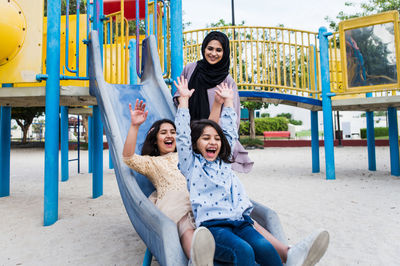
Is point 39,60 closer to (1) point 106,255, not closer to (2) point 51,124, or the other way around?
(2) point 51,124

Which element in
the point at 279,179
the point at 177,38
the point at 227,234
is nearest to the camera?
the point at 227,234

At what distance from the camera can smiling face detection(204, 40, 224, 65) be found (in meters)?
2.41

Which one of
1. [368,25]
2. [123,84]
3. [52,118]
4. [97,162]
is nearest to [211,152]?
[123,84]

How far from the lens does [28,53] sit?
3482mm

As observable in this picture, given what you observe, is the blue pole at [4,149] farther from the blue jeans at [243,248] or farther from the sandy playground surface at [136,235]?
the blue jeans at [243,248]

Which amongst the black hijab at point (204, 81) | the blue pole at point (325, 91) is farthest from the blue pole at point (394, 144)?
the black hijab at point (204, 81)

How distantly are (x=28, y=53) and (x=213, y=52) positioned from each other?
2384 millimetres

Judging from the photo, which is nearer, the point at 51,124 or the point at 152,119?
the point at 152,119

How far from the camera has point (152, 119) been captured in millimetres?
3113

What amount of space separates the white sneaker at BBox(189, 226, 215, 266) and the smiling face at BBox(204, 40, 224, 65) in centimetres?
155

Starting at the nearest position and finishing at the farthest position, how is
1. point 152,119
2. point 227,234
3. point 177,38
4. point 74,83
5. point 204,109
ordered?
point 227,234, point 204,109, point 152,119, point 177,38, point 74,83

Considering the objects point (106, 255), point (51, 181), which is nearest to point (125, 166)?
point (106, 255)

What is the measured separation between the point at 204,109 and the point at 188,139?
871mm

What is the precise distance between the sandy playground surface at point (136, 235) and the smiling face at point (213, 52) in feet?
5.54
